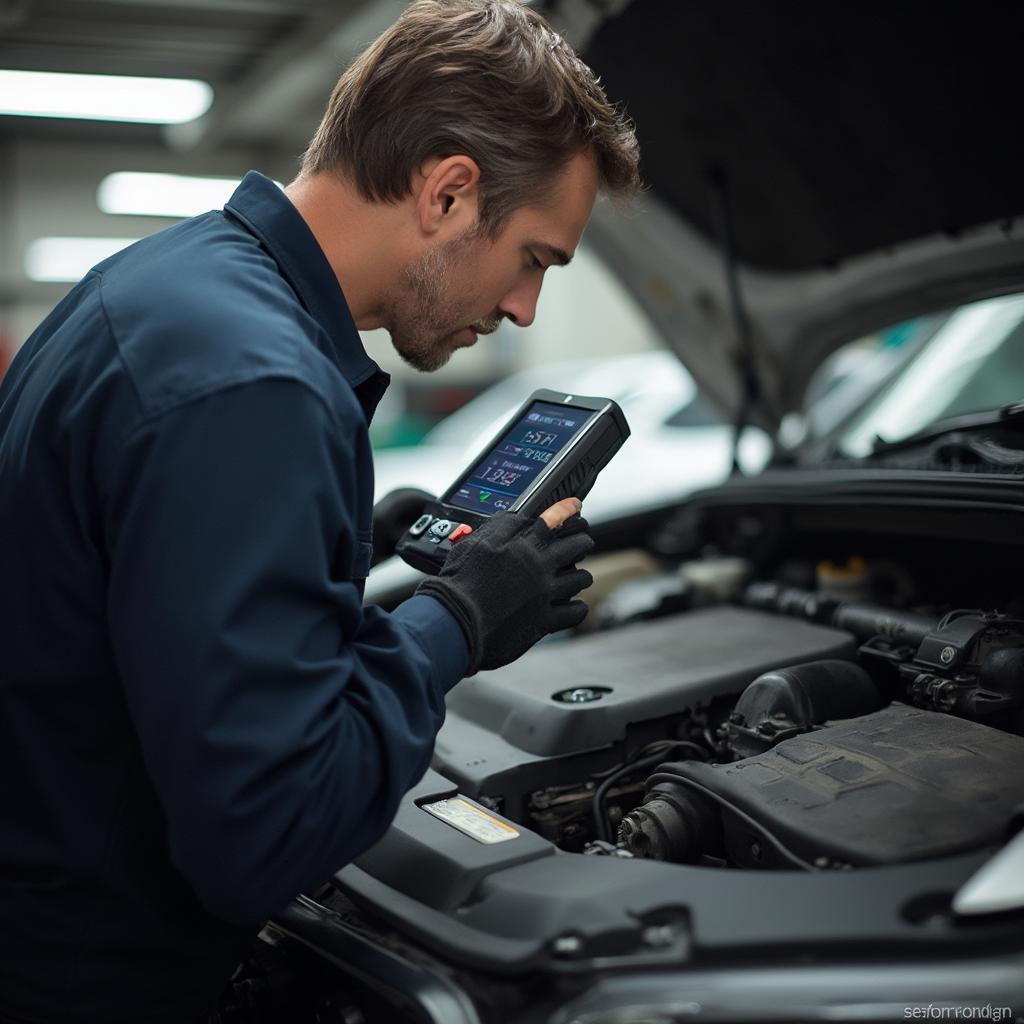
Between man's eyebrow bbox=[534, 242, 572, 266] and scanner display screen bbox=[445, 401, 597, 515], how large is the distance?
0.20 meters

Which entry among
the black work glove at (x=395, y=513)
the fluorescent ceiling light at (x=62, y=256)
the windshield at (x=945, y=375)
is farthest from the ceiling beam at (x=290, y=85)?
the black work glove at (x=395, y=513)

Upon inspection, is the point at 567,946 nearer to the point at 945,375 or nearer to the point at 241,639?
the point at 241,639

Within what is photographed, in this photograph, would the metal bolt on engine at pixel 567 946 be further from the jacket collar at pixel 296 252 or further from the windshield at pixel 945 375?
the windshield at pixel 945 375

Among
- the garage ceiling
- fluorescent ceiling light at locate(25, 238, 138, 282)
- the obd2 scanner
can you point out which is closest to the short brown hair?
the obd2 scanner

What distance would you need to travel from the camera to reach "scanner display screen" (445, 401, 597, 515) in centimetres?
140

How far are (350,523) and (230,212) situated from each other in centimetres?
41

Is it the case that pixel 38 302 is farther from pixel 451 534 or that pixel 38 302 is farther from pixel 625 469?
pixel 451 534

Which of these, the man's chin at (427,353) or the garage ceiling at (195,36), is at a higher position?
the garage ceiling at (195,36)

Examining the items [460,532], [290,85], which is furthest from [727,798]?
[290,85]

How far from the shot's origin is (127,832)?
3.47 feet

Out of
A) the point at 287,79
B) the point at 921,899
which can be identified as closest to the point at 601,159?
the point at 921,899

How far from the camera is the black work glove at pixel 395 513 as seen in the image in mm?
1806

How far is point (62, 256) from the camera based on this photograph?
10383 millimetres

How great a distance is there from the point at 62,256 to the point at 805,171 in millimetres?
9701
